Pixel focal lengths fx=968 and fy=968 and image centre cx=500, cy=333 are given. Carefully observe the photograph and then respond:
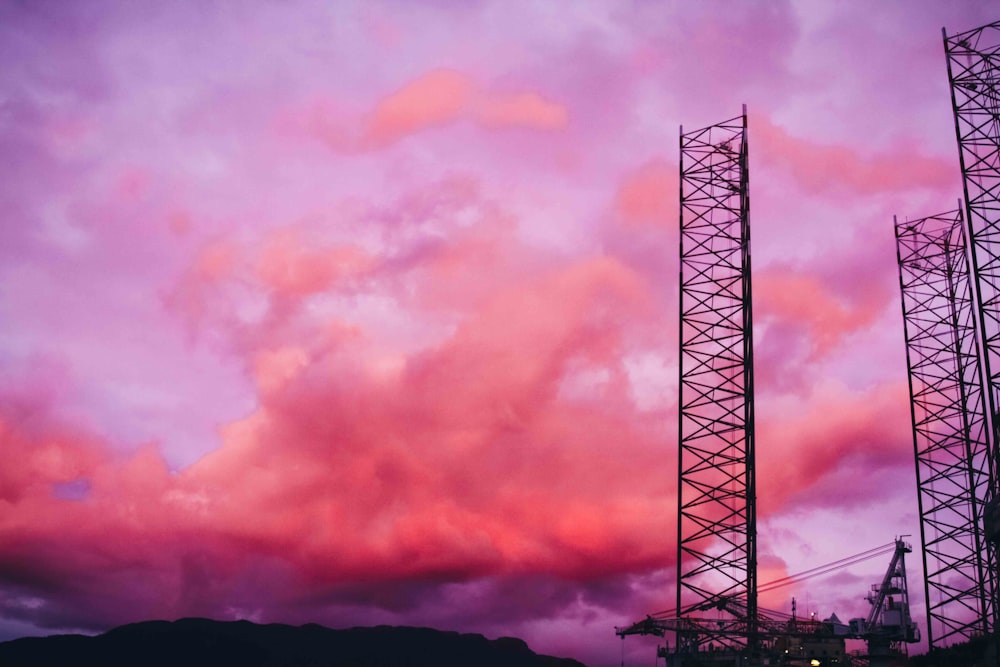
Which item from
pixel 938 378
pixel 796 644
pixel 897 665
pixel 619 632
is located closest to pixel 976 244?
pixel 938 378

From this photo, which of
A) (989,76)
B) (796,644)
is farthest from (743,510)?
(796,644)

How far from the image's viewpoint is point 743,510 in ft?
162

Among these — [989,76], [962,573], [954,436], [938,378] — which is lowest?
[962,573]

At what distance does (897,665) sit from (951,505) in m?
14.5

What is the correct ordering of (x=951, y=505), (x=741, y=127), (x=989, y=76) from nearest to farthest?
(x=989, y=76) → (x=741, y=127) → (x=951, y=505)

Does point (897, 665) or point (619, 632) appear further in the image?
point (897, 665)

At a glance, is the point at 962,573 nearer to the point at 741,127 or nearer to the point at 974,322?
the point at 974,322

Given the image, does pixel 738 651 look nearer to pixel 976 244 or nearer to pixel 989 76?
pixel 976 244

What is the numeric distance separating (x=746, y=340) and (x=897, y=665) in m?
31.2

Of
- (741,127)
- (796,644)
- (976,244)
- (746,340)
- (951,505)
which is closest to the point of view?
(976,244)

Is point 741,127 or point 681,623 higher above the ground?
point 741,127

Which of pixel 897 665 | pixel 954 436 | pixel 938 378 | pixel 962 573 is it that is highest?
pixel 938 378

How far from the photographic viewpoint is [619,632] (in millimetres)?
55906

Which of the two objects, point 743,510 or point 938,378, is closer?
point 743,510
